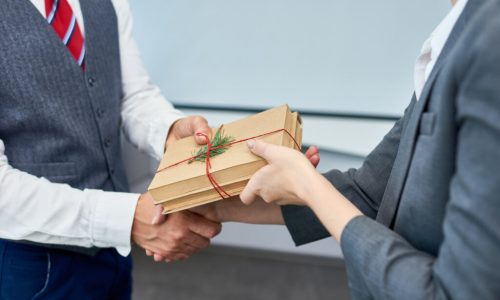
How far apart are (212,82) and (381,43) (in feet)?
2.09

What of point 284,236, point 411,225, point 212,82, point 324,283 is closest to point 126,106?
point 212,82

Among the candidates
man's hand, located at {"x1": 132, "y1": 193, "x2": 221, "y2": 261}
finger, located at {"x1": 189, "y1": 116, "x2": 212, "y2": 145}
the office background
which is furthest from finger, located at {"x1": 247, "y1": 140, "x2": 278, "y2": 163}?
the office background

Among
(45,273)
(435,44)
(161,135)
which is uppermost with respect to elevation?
(435,44)

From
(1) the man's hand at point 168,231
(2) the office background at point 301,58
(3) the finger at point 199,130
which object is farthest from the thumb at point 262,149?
(2) the office background at point 301,58

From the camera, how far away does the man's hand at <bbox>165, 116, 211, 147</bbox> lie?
3.17 ft

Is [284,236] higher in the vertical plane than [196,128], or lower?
lower

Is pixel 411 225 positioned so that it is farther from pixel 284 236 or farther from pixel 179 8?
pixel 284 236

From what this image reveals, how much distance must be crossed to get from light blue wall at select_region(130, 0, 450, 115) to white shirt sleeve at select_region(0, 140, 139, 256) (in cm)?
87

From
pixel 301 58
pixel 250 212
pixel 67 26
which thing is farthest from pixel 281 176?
pixel 301 58

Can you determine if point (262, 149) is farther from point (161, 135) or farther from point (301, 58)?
point (301, 58)

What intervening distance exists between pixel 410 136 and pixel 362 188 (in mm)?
308

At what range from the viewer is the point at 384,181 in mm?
834

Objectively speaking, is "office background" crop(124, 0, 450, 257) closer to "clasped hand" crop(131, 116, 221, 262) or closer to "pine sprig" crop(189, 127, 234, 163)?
"clasped hand" crop(131, 116, 221, 262)

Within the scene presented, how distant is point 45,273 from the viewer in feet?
2.94
